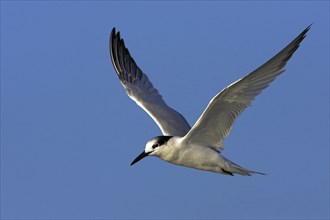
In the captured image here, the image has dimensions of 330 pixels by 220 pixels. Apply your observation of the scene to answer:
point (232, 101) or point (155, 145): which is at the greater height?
point (232, 101)

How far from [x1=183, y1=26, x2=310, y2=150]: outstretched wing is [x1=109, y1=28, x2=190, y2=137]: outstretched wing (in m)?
1.27

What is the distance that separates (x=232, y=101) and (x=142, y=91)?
3.82 meters

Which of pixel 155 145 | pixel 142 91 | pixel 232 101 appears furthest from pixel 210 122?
pixel 142 91

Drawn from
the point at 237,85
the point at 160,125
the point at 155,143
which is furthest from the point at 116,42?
the point at 237,85

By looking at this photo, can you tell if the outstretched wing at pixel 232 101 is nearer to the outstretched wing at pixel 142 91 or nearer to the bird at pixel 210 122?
the bird at pixel 210 122

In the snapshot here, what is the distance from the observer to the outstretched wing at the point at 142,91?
43.9ft

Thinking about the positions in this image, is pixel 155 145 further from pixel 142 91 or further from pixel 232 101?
pixel 142 91

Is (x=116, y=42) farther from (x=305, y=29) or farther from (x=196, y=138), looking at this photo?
(x=305, y=29)

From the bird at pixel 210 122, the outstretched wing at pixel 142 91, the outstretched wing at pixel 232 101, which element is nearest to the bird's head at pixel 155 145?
the bird at pixel 210 122

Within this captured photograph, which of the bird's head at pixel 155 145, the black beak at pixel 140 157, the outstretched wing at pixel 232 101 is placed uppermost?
the outstretched wing at pixel 232 101

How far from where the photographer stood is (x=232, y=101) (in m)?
11.2

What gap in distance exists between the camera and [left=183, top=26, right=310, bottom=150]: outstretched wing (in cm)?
1049

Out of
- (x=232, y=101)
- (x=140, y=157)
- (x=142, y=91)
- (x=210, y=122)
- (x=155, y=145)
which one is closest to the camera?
(x=232, y=101)

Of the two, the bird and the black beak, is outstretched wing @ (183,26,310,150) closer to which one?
the bird
